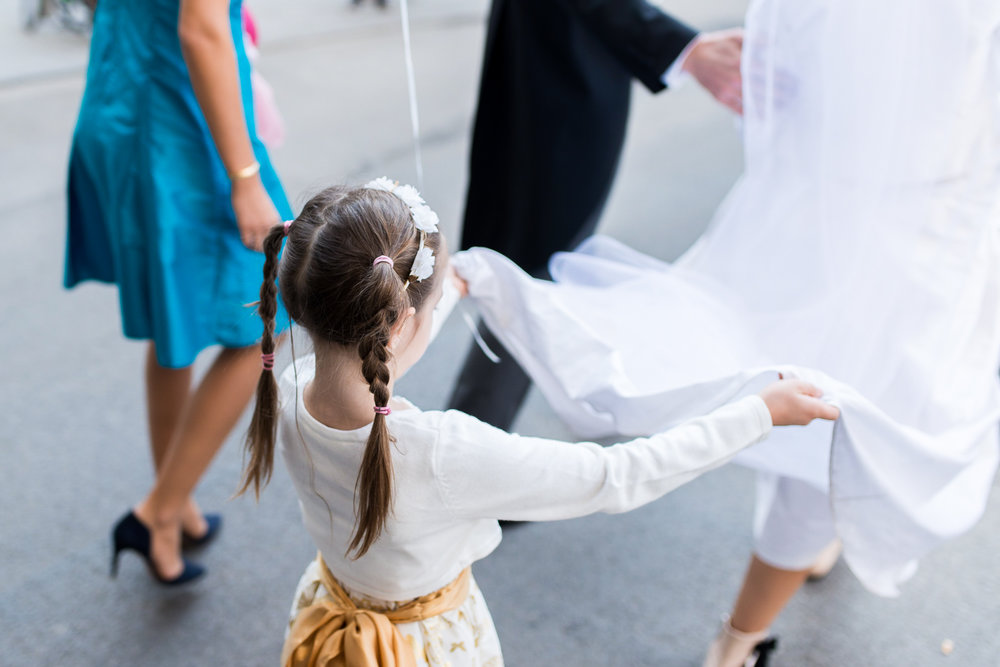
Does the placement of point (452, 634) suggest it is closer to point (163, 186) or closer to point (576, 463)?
point (576, 463)

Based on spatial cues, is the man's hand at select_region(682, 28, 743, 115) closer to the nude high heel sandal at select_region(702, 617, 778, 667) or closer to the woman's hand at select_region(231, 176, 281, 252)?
the woman's hand at select_region(231, 176, 281, 252)

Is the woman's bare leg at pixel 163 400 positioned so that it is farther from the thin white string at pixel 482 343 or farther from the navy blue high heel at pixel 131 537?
the thin white string at pixel 482 343

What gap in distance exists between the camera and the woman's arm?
1.05 m

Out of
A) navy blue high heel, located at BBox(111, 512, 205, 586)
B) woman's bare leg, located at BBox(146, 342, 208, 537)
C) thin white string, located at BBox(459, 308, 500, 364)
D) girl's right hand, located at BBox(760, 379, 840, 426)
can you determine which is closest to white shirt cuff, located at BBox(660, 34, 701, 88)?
thin white string, located at BBox(459, 308, 500, 364)

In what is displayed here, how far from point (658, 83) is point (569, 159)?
0.18 meters

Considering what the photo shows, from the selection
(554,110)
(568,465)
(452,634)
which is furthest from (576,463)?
(554,110)

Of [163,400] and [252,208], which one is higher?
[252,208]

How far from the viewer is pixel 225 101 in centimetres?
109

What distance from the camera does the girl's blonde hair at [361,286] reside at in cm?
78

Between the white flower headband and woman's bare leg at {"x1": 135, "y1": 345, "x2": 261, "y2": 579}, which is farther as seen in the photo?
woman's bare leg at {"x1": 135, "y1": 345, "x2": 261, "y2": 579}

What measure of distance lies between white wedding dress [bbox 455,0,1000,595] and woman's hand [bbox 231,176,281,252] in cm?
26

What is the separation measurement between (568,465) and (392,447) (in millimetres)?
167

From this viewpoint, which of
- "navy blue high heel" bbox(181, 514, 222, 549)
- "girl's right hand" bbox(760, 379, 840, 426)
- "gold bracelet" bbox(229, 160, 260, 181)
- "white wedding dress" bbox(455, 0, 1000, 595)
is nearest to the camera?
"girl's right hand" bbox(760, 379, 840, 426)

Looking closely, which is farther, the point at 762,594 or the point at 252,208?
the point at 762,594
